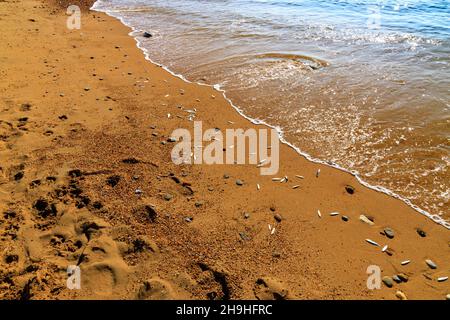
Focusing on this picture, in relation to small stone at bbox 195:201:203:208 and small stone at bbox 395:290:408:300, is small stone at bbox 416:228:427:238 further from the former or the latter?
small stone at bbox 195:201:203:208

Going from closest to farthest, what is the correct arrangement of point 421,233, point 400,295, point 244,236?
point 400,295 → point 244,236 → point 421,233

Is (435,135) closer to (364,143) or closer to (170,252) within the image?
(364,143)

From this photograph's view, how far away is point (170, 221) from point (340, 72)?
7767 mm

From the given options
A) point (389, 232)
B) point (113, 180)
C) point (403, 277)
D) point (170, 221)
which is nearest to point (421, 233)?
point (389, 232)

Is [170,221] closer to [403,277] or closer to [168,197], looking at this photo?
[168,197]

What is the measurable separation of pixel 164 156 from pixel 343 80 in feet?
20.4

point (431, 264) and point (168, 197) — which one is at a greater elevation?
point (168, 197)

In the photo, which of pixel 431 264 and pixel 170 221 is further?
pixel 170 221

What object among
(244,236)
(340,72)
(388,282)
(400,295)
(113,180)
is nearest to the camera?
(400,295)

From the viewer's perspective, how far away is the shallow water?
257 inches

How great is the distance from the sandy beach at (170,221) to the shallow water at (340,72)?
0.88 meters

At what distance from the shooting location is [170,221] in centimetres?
502

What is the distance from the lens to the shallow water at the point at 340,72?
6.53 m

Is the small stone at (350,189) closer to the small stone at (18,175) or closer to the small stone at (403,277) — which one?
the small stone at (403,277)
